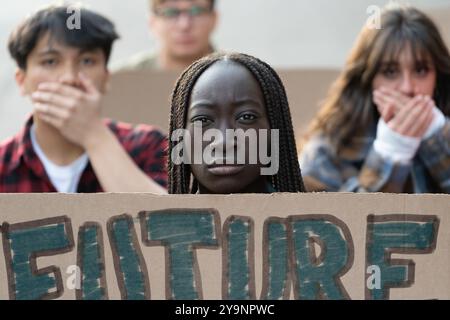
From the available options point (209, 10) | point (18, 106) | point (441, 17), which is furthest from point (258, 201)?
point (18, 106)

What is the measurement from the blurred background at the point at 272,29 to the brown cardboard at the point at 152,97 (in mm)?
1130

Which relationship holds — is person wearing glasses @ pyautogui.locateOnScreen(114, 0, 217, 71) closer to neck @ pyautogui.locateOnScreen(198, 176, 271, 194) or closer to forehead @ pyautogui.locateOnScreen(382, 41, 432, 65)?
forehead @ pyautogui.locateOnScreen(382, 41, 432, 65)

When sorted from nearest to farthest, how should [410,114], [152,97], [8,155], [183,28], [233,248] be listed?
[233,248], [410,114], [8,155], [183,28], [152,97]

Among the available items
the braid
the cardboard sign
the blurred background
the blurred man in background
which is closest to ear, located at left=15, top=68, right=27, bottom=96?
the blurred man in background

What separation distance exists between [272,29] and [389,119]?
7.99ft

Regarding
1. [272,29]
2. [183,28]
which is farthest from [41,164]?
A: [272,29]

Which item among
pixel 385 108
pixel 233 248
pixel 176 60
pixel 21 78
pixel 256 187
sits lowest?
pixel 233 248

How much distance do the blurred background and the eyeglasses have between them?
1342mm

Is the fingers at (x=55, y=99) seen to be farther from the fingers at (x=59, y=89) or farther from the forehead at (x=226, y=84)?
the forehead at (x=226, y=84)

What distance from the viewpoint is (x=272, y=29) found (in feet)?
17.1

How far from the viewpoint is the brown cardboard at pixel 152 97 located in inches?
147

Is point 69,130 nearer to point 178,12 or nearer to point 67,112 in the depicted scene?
point 67,112

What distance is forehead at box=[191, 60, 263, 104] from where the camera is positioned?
81.7 inches
